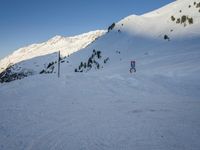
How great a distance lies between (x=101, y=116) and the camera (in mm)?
16547

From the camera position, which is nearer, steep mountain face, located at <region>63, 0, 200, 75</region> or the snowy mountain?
the snowy mountain

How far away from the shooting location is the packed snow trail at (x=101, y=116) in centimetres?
1198

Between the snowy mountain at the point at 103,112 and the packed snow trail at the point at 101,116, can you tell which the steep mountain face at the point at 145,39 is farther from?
the packed snow trail at the point at 101,116

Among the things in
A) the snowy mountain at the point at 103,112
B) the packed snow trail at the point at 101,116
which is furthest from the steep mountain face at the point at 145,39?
the packed snow trail at the point at 101,116

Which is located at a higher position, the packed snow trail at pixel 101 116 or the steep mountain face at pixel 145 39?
the steep mountain face at pixel 145 39

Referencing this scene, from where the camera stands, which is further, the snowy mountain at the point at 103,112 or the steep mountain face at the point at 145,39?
the steep mountain face at the point at 145,39

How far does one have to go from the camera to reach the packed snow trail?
12.0 m

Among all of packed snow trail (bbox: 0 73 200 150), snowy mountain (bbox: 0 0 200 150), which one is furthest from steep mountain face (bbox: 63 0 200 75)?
packed snow trail (bbox: 0 73 200 150)

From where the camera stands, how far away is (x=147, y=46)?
6569cm

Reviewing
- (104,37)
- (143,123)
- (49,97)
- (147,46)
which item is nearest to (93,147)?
(143,123)

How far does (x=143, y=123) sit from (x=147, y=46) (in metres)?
52.6

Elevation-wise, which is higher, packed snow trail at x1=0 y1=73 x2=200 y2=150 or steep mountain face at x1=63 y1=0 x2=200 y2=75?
steep mountain face at x1=63 y1=0 x2=200 y2=75

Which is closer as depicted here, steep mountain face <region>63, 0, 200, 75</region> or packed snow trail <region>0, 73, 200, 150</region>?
packed snow trail <region>0, 73, 200, 150</region>

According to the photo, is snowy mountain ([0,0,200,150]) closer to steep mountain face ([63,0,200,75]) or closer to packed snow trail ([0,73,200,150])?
packed snow trail ([0,73,200,150])
